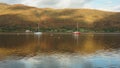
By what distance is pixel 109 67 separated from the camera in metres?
39.6

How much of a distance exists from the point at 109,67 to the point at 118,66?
4.98 feet

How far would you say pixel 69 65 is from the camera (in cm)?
4197

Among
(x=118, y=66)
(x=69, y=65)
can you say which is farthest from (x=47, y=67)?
(x=118, y=66)

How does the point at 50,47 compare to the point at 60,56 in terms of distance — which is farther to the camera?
the point at 50,47

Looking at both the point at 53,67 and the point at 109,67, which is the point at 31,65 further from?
the point at 109,67

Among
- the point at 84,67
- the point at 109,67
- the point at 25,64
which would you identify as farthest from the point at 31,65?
the point at 109,67

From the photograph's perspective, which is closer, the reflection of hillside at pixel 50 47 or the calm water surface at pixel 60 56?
the calm water surface at pixel 60 56

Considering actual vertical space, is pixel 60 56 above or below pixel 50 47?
above

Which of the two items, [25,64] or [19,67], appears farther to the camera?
[25,64]

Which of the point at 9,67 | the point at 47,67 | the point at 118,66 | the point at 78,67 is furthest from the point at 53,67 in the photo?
the point at 118,66

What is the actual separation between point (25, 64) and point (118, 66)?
1338cm

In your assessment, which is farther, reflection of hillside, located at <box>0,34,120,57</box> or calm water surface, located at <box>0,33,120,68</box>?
reflection of hillside, located at <box>0,34,120,57</box>

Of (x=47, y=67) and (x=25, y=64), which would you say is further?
(x=25, y=64)

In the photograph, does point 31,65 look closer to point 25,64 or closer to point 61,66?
point 25,64
